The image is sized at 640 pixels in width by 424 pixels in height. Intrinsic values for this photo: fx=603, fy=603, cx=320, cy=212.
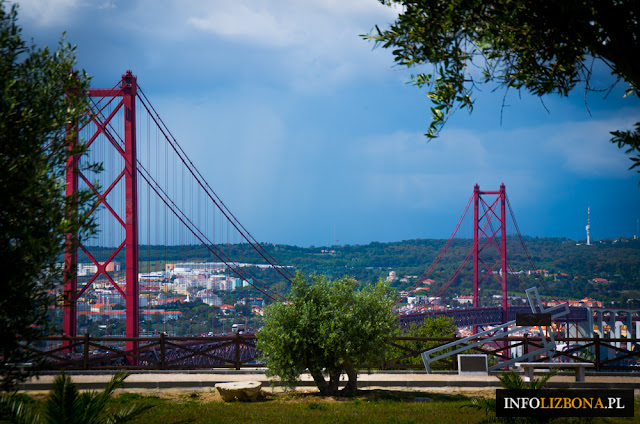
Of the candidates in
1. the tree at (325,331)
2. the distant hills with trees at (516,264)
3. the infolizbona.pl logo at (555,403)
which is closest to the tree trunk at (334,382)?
the tree at (325,331)

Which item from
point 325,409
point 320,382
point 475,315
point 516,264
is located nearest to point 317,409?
point 325,409

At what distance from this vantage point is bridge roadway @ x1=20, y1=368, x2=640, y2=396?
10969 millimetres

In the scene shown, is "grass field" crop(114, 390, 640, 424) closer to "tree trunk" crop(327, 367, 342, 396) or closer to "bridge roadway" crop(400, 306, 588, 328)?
"tree trunk" crop(327, 367, 342, 396)

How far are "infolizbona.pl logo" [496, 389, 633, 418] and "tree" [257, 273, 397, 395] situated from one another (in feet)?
10.1

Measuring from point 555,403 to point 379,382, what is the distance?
4426 mm

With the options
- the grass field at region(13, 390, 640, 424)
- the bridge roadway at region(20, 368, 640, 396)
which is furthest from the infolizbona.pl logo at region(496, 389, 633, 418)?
the bridge roadway at region(20, 368, 640, 396)

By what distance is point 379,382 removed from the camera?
452 inches

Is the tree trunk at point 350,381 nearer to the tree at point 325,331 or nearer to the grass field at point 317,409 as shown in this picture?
the tree at point 325,331

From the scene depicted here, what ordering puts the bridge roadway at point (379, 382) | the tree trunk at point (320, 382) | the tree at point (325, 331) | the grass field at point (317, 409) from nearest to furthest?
the grass field at point (317, 409), the tree at point (325, 331), the tree trunk at point (320, 382), the bridge roadway at point (379, 382)

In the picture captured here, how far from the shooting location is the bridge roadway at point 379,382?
11.0 m

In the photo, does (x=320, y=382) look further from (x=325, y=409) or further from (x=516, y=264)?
(x=516, y=264)

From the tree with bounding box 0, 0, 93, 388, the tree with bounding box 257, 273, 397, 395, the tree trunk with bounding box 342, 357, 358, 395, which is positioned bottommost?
the tree trunk with bounding box 342, 357, 358, 395

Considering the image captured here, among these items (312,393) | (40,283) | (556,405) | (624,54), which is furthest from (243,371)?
(624,54)

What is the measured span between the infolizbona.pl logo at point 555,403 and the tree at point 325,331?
3.07 meters
